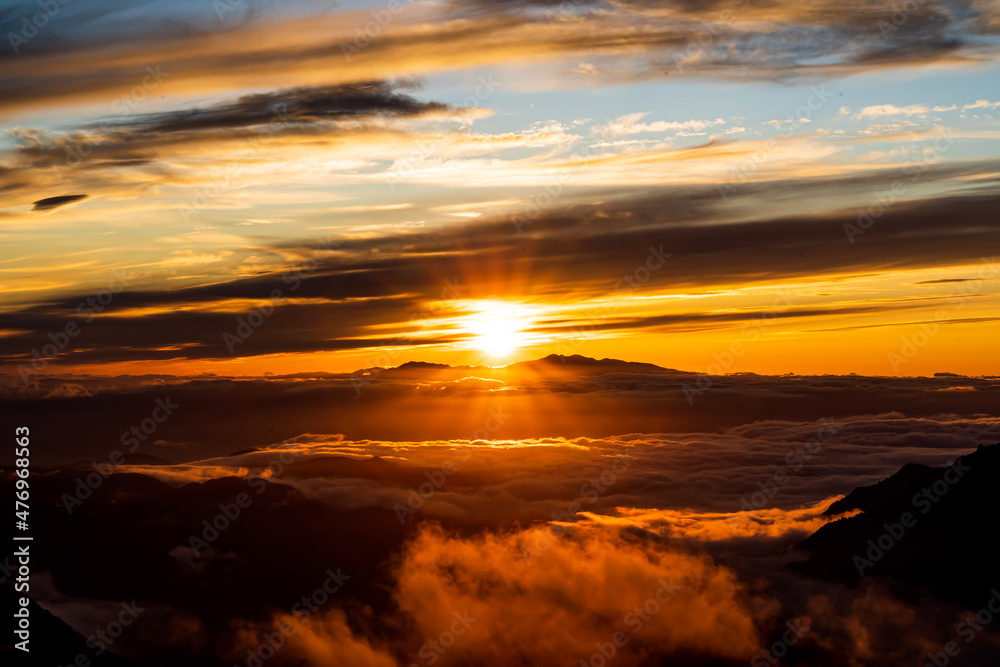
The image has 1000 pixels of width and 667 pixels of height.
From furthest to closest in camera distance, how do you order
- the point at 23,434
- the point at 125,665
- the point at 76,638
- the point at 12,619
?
1. the point at 125,665
2. the point at 76,638
3. the point at 12,619
4. the point at 23,434

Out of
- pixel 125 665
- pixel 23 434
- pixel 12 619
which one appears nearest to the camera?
pixel 23 434

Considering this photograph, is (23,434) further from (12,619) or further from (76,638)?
(76,638)

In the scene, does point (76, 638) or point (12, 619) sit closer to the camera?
point (12, 619)

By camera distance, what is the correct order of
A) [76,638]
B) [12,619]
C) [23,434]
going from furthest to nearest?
[76,638]
[12,619]
[23,434]

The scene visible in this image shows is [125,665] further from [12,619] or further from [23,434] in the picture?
[23,434]

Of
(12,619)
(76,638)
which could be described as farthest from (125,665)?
(12,619)

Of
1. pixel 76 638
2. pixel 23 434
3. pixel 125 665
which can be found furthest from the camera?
pixel 125 665

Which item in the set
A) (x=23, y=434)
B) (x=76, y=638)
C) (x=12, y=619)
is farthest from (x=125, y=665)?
(x=23, y=434)
